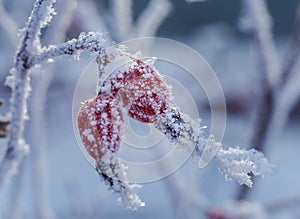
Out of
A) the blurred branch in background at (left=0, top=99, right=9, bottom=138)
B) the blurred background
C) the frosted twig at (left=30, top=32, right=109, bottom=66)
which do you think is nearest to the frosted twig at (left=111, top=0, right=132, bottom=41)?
the blurred background

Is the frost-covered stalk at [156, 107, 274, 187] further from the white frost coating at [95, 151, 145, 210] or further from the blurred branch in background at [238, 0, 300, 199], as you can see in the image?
the blurred branch in background at [238, 0, 300, 199]

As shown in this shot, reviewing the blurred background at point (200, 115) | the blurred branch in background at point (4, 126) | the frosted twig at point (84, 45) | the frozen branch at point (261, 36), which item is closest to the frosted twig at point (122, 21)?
the blurred background at point (200, 115)

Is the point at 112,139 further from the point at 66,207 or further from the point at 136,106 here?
the point at 66,207

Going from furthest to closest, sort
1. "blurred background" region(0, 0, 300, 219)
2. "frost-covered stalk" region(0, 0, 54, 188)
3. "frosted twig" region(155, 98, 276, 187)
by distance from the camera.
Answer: "blurred background" region(0, 0, 300, 219), "frost-covered stalk" region(0, 0, 54, 188), "frosted twig" region(155, 98, 276, 187)

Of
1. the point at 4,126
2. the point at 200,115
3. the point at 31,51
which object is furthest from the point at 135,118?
the point at 200,115

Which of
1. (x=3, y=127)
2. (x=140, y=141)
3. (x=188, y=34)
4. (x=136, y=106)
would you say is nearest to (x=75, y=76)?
(x=140, y=141)

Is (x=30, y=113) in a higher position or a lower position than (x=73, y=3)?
higher

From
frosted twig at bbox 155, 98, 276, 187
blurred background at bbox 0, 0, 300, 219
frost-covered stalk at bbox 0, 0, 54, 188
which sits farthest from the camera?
blurred background at bbox 0, 0, 300, 219
